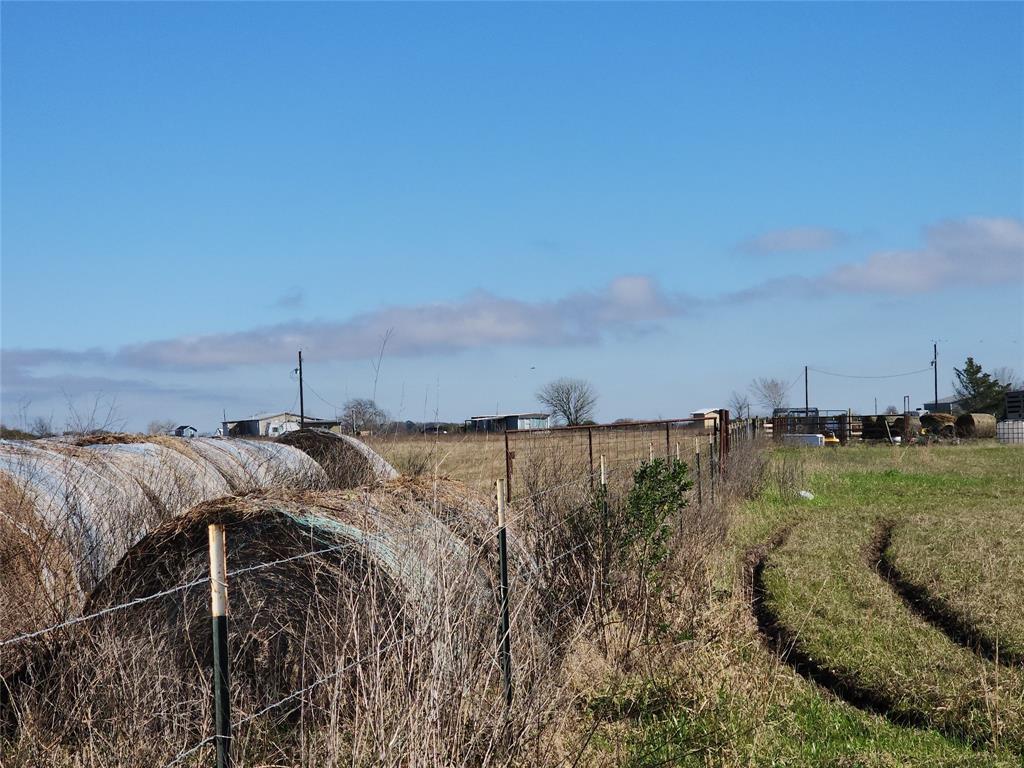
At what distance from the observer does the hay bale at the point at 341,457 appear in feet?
51.0

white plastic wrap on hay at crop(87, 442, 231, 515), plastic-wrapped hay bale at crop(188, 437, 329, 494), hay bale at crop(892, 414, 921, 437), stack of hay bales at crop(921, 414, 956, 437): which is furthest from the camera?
stack of hay bales at crop(921, 414, 956, 437)

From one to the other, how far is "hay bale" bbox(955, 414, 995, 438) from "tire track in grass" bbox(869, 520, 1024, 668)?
41294 millimetres

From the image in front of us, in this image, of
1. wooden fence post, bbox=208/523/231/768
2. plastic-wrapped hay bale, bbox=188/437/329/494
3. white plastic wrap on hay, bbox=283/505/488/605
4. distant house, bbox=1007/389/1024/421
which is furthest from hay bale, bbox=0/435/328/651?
distant house, bbox=1007/389/1024/421

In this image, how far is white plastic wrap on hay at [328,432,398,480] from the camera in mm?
15734

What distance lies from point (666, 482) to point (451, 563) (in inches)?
172

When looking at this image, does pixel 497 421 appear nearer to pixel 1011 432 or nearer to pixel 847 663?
pixel 847 663

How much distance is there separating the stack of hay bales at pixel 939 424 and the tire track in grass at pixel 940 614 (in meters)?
42.6

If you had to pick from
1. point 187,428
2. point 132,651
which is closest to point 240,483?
point 132,651

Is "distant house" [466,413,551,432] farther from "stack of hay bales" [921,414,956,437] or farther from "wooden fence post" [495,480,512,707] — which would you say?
"stack of hay bales" [921,414,956,437]

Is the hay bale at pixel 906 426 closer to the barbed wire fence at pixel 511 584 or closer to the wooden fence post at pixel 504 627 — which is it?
the barbed wire fence at pixel 511 584

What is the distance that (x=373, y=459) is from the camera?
16.2 meters

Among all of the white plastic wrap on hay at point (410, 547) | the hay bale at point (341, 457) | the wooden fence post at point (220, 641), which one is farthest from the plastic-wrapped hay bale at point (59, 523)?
the hay bale at point (341, 457)

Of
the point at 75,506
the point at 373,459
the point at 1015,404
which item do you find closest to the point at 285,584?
the point at 75,506

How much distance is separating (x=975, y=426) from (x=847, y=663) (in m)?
47.9
